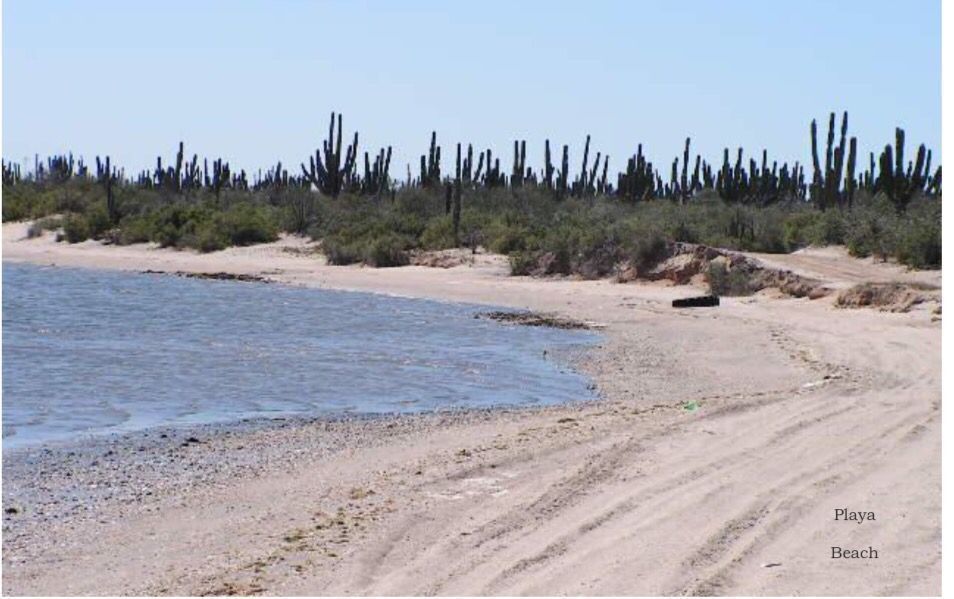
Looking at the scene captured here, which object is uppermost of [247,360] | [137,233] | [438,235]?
[438,235]

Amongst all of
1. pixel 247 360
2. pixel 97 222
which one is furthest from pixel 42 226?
pixel 247 360

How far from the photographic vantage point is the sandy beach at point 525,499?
6750 mm

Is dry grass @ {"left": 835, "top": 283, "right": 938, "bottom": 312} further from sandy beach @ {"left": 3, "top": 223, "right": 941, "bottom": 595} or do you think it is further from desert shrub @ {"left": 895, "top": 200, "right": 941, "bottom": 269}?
sandy beach @ {"left": 3, "top": 223, "right": 941, "bottom": 595}

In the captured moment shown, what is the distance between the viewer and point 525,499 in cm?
844

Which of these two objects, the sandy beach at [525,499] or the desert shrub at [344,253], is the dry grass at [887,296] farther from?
the desert shrub at [344,253]

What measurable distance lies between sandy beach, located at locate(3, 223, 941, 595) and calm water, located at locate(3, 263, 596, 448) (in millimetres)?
1084

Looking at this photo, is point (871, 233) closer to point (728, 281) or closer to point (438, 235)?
point (728, 281)

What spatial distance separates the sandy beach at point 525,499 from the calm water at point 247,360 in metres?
1.08

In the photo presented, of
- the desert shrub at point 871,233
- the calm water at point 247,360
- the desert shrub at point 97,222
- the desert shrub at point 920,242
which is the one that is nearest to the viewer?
the calm water at point 247,360

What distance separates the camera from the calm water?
536 inches

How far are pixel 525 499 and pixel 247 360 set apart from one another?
9.86 metres

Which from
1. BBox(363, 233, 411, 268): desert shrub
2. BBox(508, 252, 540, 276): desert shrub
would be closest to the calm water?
BBox(508, 252, 540, 276): desert shrub

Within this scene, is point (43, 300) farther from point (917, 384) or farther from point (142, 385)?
point (917, 384)

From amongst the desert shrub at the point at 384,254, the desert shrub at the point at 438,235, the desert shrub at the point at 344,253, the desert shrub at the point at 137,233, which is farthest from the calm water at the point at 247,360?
the desert shrub at the point at 137,233
